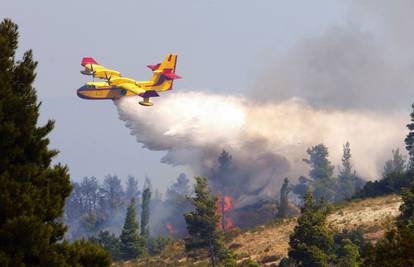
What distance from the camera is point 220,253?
8369 cm

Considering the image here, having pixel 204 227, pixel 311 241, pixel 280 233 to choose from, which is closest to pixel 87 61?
pixel 280 233

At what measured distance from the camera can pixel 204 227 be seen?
82.2m

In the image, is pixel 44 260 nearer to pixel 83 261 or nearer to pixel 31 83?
pixel 83 261

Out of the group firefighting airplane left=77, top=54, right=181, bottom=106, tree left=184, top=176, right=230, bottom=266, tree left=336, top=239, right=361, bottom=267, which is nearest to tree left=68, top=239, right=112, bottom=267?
tree left=336, top=239, right=361, bottom=267

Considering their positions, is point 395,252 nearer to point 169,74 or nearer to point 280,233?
point 280,233

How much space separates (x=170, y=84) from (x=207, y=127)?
40.3 metres

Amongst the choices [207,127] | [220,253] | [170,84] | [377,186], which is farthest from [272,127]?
[220,253]

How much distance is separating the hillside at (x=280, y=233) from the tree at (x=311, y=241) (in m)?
18.1

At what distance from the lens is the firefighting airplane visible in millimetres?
132750

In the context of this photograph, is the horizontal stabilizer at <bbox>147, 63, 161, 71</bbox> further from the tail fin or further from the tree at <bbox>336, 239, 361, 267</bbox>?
the tree at <bbox>336, 239, 361, 267</bbox>

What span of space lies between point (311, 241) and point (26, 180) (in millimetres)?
40252

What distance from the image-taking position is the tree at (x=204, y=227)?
81.4 m

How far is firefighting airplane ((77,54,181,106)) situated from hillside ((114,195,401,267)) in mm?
39486

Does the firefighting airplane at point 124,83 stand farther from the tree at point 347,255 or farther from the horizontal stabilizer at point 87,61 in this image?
the tree at point 347,255
